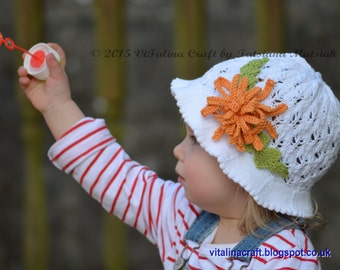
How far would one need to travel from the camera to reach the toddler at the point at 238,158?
124cm

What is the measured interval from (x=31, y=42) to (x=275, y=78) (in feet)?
3.40

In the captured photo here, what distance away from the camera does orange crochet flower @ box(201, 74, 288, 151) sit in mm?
1228

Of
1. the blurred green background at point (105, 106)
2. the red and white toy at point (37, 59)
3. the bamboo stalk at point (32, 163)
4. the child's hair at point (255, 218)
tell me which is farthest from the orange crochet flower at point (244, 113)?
the bamboo stalk at point (32, 163)

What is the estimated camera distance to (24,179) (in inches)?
88.7

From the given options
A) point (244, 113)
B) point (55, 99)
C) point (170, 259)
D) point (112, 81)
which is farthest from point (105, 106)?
point (244, 113)

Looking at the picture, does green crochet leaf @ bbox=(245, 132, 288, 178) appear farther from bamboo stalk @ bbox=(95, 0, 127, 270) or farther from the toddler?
bamboo stalk @ bbox=(95, 0, 127, 270)

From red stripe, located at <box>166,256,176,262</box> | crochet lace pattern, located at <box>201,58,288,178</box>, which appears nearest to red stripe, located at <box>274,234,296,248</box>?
crochet lace pattern, located at <box>201,58,288,178</box>

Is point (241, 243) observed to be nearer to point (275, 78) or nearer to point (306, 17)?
point (275, 78)

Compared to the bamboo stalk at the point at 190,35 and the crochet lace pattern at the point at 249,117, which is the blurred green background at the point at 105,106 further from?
the crochet lace pattern at the point at 249,117

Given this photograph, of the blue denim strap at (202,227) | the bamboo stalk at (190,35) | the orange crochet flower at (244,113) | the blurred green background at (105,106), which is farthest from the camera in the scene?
the blurred green background at (105,106)

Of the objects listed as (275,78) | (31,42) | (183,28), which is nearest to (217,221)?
(275,78)

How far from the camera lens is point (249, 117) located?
1231 millimetres

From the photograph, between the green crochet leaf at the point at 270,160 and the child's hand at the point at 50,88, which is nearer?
the green crochet leaf at the point at 270,160

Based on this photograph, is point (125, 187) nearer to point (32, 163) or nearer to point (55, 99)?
point (55, 99)
